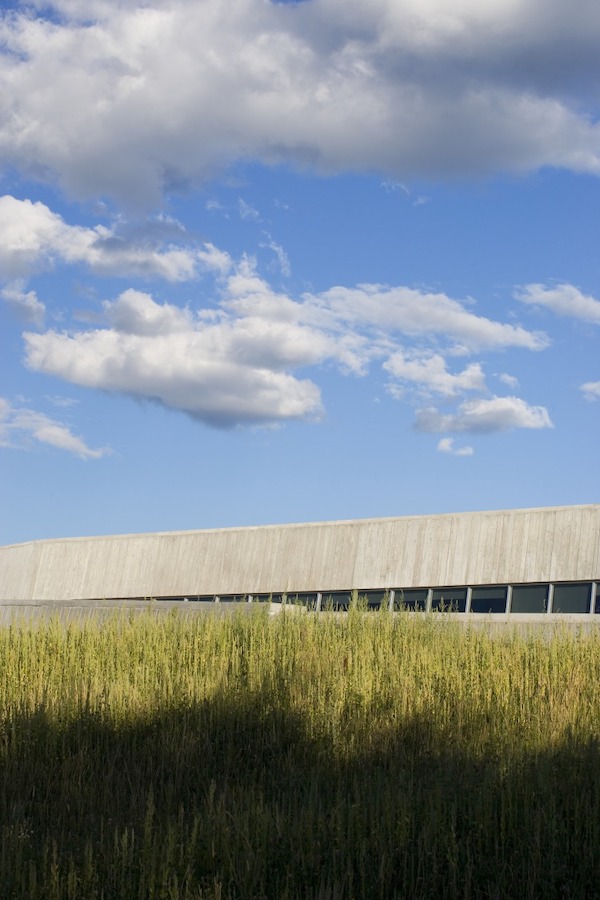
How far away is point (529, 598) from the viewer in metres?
23.1

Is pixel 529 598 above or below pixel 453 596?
above

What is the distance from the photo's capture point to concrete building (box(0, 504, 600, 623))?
2261cm

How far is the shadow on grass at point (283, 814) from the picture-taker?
17.4 feet

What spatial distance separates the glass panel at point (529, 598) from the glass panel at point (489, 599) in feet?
1.00

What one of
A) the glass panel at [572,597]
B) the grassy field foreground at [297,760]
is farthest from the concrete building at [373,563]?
the grassy field foreground at [297,760]

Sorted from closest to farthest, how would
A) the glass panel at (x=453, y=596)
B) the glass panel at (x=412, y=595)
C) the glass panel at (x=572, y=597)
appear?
the glass panel at (x=572, y=597)
the glass panel at (x=453, y=596)
the glass panel at (x=412, y=595)

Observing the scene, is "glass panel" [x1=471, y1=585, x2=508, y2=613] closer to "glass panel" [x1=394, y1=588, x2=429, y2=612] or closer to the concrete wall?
the concrete wall

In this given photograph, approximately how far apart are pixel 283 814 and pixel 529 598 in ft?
58.1

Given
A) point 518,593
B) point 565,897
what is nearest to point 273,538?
point 518,593

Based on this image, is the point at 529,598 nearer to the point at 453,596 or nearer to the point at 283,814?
the point at 453,596

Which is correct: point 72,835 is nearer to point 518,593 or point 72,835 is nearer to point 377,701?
point 377,701

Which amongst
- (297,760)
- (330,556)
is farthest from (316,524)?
(297,760)

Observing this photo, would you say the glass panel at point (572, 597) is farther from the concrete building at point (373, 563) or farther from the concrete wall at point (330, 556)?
the concrete wall at point (330, 556)

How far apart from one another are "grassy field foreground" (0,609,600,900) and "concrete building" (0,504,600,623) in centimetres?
710
